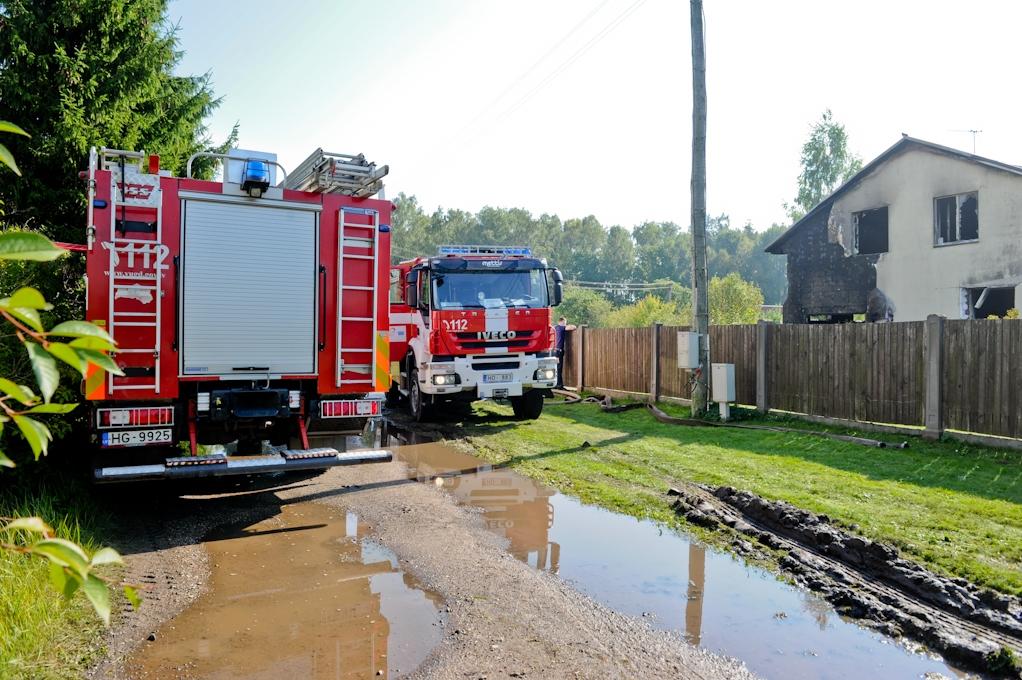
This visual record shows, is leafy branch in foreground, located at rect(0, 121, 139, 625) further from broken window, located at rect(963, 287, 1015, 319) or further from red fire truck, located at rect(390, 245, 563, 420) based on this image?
broken window, located at rect(963, 287, 1015, 319)

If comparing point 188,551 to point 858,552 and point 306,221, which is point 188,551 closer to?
point 306,221

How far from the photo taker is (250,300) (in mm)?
7203

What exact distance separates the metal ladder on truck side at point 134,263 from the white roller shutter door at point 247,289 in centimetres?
25

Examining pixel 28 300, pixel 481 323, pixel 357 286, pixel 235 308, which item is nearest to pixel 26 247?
pixel 28 300

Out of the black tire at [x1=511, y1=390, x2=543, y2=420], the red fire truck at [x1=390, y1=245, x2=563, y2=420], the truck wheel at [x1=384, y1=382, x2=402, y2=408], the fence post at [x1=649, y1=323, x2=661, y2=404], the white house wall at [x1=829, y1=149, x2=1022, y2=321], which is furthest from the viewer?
the white house wall at [x1=829, y1=149, x2=1022, y2=321]

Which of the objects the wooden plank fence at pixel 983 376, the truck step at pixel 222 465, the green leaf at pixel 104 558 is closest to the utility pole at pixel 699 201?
the wooden plank fence at pixel 983 376

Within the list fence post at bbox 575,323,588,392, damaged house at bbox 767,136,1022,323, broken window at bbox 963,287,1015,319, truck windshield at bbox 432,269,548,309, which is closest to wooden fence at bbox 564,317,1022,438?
fence post at bbox 575,323,588,392

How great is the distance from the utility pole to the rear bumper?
2.71 metres

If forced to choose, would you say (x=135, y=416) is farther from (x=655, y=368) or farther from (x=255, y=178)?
(x=655, y=368)

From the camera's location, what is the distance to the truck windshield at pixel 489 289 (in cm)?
1245

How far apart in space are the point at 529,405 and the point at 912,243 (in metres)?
13.5

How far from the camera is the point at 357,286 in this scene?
301 inches

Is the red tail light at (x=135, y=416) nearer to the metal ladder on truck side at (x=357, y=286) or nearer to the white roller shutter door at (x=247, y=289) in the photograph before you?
the white roller shutter door at (x=247, y=289)

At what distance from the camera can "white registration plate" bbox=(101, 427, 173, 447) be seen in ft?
21.1
